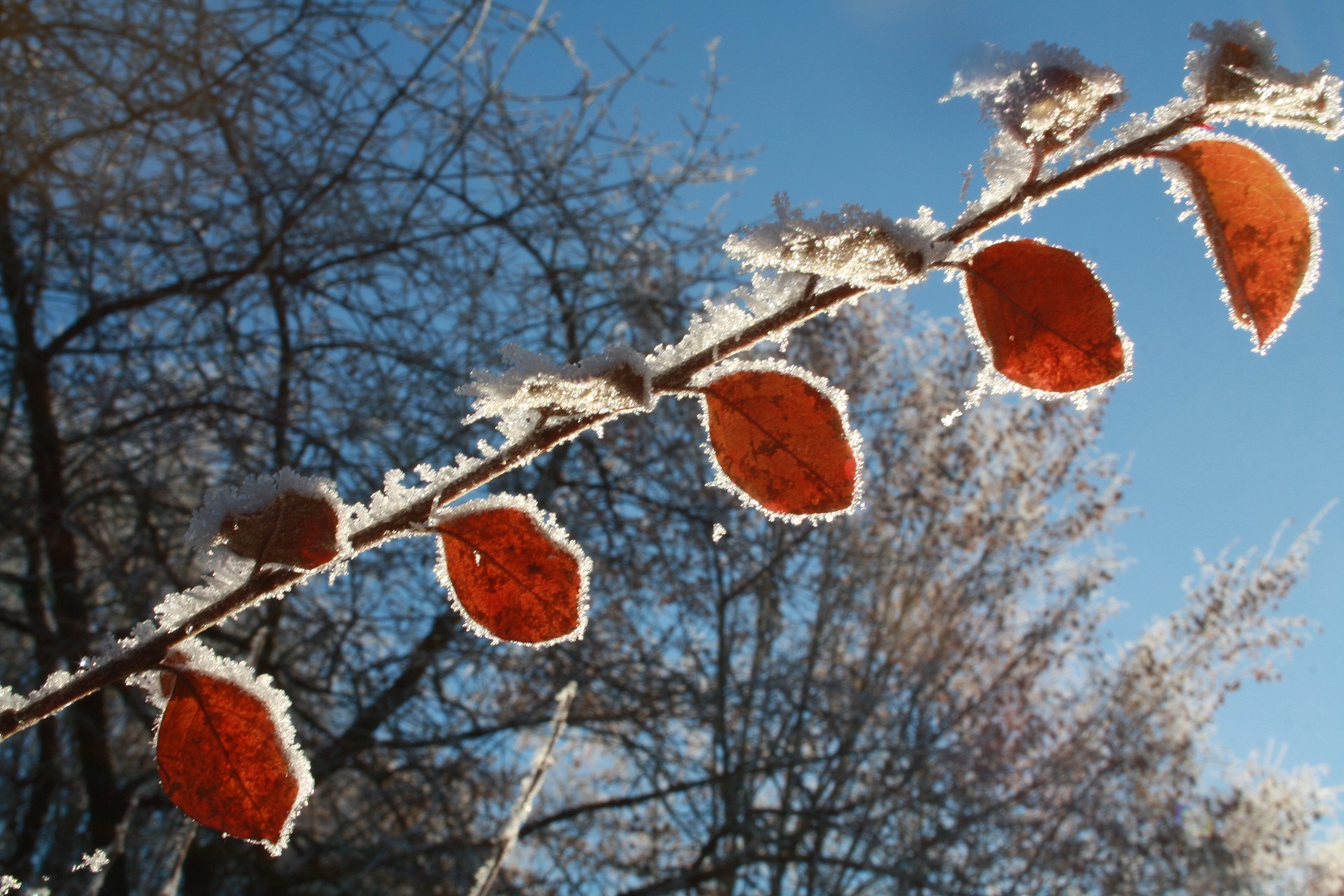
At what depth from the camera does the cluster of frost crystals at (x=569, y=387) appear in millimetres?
309

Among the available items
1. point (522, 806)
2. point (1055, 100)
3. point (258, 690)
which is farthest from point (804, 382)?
point (522, 806)

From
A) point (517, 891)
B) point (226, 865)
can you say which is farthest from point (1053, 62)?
point (226, 865)

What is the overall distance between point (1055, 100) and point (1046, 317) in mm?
74

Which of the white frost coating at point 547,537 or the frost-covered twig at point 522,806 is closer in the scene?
the white frost coating at point 547,537

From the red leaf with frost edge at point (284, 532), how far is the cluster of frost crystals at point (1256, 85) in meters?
0.34

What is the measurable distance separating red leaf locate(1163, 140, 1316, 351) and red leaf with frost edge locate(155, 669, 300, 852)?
39 centimetres

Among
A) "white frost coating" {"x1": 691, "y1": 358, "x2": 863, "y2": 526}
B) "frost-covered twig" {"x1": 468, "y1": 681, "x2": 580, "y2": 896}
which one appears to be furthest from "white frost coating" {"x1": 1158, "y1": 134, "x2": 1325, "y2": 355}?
"frost-covered twig" {"x1": 468, "y1": 681, "x2": 580, "y2": 896}

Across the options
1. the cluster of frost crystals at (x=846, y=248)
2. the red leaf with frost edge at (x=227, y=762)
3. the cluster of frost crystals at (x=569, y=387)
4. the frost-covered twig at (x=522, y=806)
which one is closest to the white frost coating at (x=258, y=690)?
the red leaf with frost edge at (x=227, y=762)

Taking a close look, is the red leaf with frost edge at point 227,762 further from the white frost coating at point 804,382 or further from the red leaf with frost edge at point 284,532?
the white frost coating at point 804,382

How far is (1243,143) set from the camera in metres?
0.32

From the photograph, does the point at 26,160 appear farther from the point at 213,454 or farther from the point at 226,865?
the point at 226,865

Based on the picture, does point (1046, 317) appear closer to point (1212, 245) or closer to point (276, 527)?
point (1212, 245)

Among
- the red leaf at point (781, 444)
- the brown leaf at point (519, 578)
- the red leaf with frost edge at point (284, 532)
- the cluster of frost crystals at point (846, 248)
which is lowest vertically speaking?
the red leaf with frost edge at point (284, 532)

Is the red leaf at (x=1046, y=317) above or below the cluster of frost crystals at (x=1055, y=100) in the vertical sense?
below
